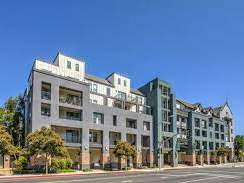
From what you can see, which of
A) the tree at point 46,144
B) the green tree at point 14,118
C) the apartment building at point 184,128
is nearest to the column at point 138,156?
the apartment building at point 184,128

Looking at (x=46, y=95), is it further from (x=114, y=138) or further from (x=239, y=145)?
(x=239, y=145)

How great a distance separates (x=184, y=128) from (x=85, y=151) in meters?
38.0

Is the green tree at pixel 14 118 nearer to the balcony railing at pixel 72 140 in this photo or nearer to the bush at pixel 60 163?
the balcony railing at pixel 72 140

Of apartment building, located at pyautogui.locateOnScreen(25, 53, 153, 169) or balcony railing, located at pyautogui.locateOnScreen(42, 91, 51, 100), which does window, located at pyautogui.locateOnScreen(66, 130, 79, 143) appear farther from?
balcony railing, located at pyautogui.locateOnScreen(42, 91, 51, 100)

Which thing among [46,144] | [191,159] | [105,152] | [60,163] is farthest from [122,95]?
[46,144]

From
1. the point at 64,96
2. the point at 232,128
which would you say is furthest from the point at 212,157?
the point at 64,96

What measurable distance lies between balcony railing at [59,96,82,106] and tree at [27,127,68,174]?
40.1 ft

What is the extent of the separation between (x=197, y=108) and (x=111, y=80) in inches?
1485

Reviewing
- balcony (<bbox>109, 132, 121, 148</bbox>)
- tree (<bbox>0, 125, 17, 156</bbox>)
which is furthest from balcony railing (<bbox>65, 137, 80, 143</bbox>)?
tree (<bbox>0, 125, 17, 156</bbox>)

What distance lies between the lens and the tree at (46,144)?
144ft

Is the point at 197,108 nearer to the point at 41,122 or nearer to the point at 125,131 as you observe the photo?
the point at 125,131

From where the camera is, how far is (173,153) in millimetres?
79875

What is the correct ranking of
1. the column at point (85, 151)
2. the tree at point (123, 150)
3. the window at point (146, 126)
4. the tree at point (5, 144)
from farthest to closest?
the window at point (146, 126) < the tree at point (123, 150) < the column at point (85, 151) < the tree at point (5, 144)

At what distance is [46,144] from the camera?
144 feet
